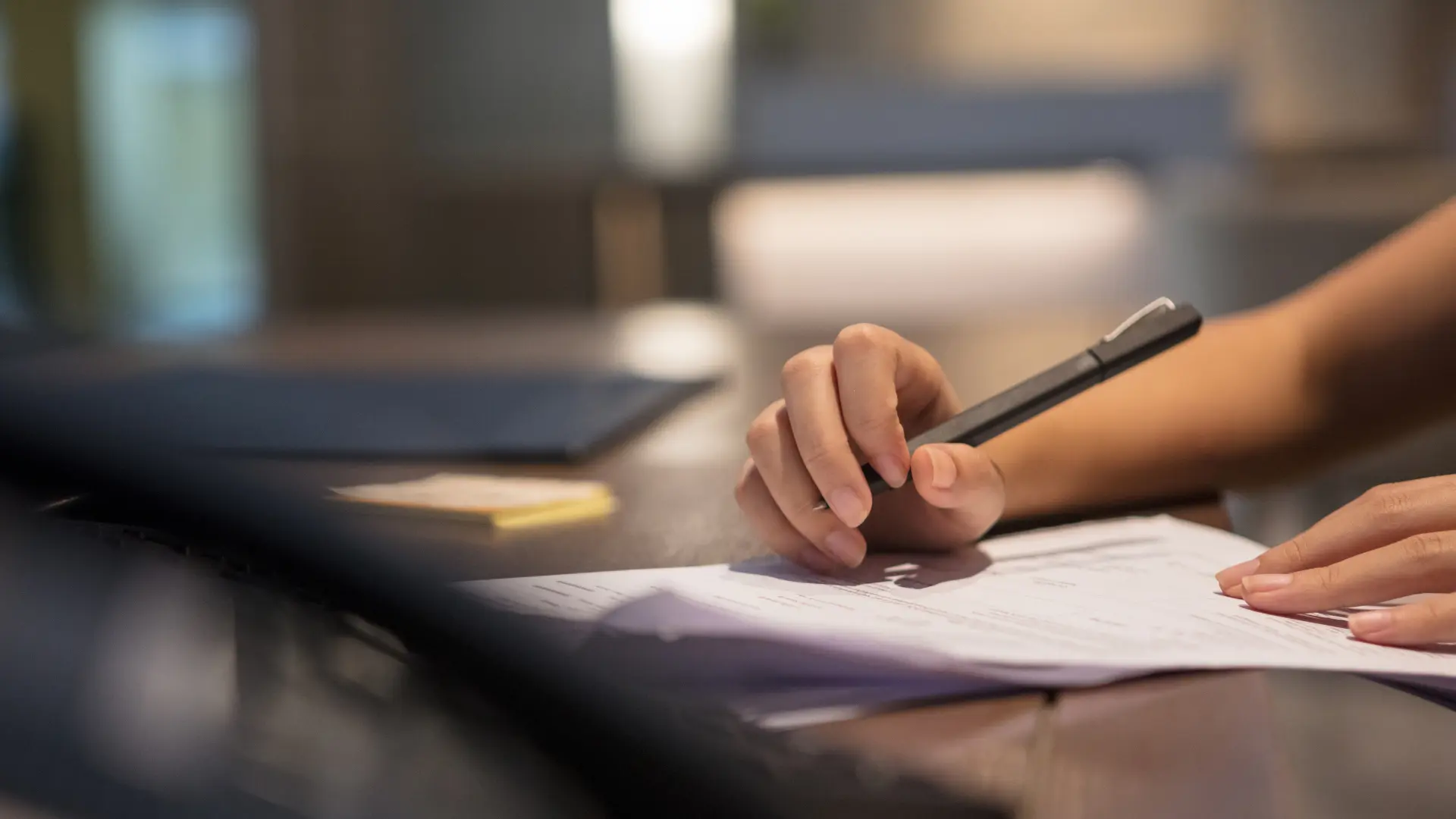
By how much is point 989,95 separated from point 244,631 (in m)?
3.47

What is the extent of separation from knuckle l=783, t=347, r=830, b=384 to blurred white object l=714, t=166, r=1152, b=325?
123 centimetres

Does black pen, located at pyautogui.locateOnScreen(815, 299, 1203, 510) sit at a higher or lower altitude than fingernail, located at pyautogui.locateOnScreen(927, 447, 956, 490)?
higher

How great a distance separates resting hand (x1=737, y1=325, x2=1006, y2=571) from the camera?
42 centimetres

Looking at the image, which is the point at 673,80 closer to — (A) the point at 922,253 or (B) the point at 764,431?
(A) the point at 922,253

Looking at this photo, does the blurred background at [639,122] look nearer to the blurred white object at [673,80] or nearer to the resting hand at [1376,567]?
the blurred white object at [673,80]

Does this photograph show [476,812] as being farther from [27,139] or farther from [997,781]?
[27,139]

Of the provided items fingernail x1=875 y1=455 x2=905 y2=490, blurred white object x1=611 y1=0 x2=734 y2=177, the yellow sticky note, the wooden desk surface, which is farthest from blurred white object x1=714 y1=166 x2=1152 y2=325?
blurred white object x1=611 y1=0 x2=734 y2=177

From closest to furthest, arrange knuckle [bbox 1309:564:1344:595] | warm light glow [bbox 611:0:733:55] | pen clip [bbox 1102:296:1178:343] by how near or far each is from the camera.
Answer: knuckle [bbox 1309:564:1344:595]
pen clip [bbox 1102:296:1178:343]
warm light glow [bbox 611:0:733:55]

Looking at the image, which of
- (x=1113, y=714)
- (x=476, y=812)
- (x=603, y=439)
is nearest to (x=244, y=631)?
(x=476, y=812)

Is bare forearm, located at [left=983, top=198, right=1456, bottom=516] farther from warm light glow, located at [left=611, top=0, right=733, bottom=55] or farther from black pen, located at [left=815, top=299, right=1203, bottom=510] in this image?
warm light glow, located at [left=611, top=0, right=733, bottom=55]

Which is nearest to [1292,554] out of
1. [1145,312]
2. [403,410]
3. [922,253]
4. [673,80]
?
[1145,312]

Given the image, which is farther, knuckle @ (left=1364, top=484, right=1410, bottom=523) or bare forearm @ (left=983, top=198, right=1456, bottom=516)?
bare forearm @ (left=983, top=198, right=1456, bottom=516)

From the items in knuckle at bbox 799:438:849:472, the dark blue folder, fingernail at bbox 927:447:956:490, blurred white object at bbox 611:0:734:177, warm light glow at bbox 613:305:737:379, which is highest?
blurred white object at bbox 611:0:734:177

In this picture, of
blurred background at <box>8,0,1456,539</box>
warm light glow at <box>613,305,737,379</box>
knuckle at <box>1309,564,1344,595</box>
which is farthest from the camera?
blurred background at <box>8,0,1456,539</box>
